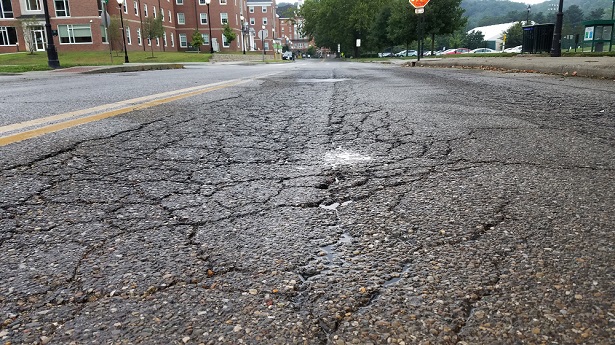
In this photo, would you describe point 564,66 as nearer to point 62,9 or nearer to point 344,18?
point 62,9

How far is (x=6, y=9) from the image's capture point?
150ft

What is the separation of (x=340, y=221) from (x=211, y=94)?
537 cm

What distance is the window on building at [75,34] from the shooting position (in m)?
44.1

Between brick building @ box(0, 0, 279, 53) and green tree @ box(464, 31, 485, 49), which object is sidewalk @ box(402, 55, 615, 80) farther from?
green tree @ box(464, 31, 485, 49)

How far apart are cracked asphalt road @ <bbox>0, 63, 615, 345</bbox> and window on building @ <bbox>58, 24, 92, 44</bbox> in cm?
4739

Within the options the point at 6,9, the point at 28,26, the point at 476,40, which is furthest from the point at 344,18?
the point at 476,40

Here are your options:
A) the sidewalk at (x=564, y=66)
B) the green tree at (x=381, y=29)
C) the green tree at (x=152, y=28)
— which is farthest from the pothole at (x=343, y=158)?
the green tree at (x=381, y=29)

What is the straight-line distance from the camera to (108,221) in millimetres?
1745

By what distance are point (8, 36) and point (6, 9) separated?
104 inches

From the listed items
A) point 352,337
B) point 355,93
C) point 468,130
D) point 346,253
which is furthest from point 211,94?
point 352,337

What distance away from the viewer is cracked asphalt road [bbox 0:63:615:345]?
110cm

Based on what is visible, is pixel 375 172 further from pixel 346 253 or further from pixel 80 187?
pixel 80 187

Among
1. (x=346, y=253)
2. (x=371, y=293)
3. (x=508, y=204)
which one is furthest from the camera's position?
(x=508, y=204)

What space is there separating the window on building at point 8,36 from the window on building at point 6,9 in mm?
1164
